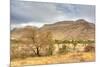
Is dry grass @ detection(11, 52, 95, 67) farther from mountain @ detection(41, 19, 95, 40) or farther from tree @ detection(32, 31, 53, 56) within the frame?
mountain @ detection(41, 19, 95, 40)

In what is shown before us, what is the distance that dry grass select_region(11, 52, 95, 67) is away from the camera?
235 cm

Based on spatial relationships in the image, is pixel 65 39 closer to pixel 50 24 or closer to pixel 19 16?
pixel 50 24

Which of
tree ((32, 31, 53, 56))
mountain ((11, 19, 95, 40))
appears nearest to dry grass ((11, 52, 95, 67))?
tree ((32, 31, 53, 56))

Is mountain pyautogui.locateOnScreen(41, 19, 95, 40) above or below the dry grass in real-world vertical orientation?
above

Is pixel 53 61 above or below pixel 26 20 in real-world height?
below

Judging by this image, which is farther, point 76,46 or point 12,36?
point 76,46

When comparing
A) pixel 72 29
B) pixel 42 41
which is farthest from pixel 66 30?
pixel 42 41

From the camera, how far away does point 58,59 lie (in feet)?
8.22

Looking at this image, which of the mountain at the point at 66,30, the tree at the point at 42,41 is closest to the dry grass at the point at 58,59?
the tree at the point at 42,41

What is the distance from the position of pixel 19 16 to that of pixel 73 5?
734 millimetres

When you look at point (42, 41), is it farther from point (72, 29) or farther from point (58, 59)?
point (72, 29)

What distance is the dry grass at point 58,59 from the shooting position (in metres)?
2.35

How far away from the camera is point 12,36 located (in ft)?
7.61

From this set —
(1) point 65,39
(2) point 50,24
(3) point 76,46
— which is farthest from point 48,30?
(3) point 76,46
